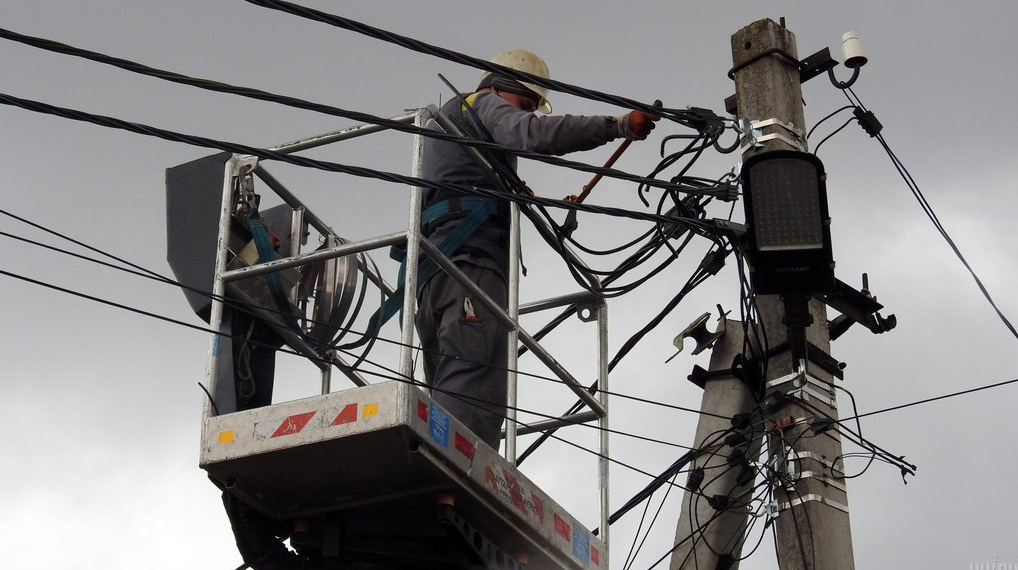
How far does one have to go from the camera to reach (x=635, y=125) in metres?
8.12

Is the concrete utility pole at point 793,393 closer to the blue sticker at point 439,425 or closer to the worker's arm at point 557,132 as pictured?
the worker's arm at point 557,132

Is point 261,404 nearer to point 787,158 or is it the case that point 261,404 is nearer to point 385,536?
point 385,536

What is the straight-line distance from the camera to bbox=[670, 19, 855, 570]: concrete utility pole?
773 cm

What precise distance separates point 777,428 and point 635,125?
1.70 m

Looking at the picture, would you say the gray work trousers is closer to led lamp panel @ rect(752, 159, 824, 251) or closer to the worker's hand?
the worker's hand

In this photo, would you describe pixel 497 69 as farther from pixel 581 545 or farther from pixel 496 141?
pixel 581 545

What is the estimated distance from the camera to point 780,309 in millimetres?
8430

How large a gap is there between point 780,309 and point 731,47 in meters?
1.60

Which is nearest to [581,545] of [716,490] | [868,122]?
[716,490]

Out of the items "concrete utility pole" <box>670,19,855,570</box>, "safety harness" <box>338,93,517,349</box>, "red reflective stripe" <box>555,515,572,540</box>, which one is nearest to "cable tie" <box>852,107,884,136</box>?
"concrete utility pole" <box>670,19,855,570</box>

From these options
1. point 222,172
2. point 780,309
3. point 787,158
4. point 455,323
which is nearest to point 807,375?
point 780,309

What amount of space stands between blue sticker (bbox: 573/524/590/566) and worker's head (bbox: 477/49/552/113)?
8.04ft

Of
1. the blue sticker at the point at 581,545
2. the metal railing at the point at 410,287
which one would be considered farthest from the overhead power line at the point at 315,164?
the blue sticker at the point at 581,545

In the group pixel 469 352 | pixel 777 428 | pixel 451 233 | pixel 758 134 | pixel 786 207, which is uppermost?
pixel 758 134
